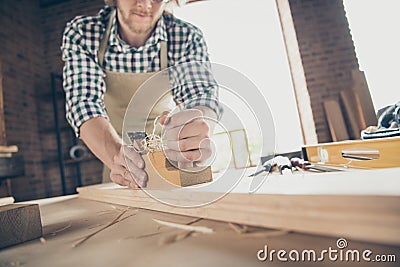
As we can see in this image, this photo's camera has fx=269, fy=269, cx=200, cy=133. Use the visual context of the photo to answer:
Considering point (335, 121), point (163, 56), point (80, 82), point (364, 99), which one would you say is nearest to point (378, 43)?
point (364, 99)

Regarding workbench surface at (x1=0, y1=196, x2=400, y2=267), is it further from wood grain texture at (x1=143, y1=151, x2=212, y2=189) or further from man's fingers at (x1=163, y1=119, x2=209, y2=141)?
man's fingers at (x1=163, y1=119, x2=209, y2=141)

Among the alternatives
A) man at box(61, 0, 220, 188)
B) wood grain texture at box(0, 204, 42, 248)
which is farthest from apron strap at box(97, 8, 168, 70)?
wood grain texture at box(0, 204, 42, 248)

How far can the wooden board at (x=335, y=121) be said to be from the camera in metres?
2.99

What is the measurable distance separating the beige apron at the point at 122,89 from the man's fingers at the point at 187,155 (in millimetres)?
645

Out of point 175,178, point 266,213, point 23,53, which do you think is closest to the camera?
point 266,213

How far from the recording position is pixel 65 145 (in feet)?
11.8

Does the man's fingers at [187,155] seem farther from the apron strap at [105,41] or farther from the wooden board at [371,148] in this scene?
the apron strap at [105,41]

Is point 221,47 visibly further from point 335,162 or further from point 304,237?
point 304,237

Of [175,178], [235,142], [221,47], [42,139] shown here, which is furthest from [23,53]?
[175,178]

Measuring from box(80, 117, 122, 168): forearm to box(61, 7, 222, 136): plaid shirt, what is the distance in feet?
0.11

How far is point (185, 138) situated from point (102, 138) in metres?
0.44

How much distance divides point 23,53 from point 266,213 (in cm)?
414

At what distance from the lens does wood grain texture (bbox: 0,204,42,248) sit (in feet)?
1.33

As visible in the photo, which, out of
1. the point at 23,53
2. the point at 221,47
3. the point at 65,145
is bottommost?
the point at 65,145
